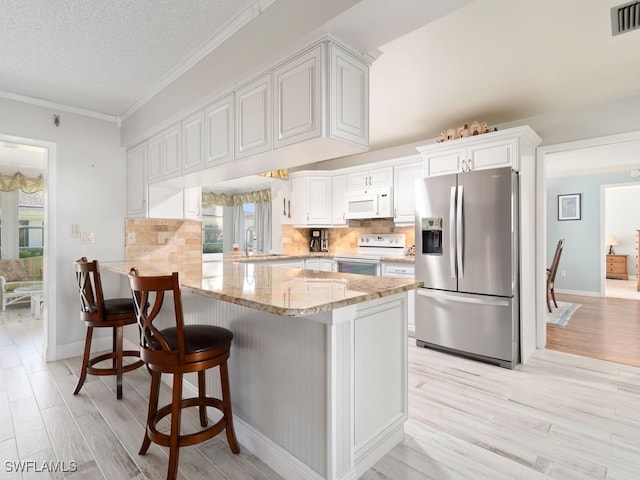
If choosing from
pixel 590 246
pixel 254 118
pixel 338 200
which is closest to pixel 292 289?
pixel 254 118

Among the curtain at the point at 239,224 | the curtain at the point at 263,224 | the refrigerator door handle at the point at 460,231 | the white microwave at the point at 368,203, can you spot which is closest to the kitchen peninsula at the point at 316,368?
the refrigerator door handle at the point at 460,231

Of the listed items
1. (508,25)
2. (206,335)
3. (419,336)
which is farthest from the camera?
(419,336)

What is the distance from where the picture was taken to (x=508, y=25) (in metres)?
2.09

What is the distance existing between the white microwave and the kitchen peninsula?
256 centimetres

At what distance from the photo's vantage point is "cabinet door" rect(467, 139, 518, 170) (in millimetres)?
3129

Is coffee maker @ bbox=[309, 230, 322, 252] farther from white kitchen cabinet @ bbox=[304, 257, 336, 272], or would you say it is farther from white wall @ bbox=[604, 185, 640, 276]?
white wall @ bbox=[604, 185, 640, 276]

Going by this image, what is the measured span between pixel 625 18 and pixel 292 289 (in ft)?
8.06

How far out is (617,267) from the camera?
834cm

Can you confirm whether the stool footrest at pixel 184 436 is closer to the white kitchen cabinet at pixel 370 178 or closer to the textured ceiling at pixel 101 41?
the textured ceiling at pixel 101 41

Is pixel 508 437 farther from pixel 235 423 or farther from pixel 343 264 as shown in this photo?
pixel 343 264

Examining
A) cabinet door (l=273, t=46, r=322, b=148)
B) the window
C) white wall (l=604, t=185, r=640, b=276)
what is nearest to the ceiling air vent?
cabinet door (l=273, t=46, r=322, b=148)

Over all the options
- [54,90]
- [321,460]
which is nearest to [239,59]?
[54,90]

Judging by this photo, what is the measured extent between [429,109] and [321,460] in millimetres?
3217

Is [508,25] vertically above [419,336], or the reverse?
[508,25]
